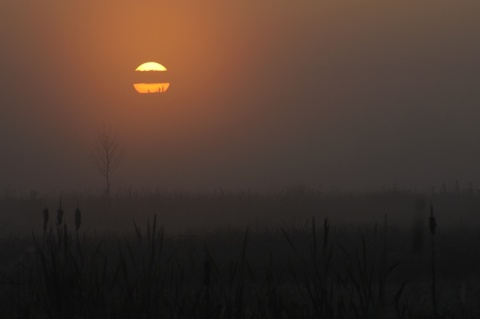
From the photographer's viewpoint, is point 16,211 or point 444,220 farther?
point 16,211

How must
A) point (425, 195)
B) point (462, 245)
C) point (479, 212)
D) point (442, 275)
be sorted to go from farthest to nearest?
point (425, 195), point (479, 212), point (462, 245), point (442, 275)

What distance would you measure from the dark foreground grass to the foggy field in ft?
0.04

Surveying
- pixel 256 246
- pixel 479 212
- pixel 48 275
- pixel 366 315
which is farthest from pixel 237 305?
pixel 479 212

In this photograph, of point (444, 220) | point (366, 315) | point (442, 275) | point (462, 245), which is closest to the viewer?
point (366, 315)

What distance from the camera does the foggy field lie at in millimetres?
4504

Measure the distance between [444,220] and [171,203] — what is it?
10129mm

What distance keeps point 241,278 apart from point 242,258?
0.11 m

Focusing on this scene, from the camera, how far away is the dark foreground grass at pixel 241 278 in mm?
4410

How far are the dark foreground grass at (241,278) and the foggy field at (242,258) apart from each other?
0.04 feet

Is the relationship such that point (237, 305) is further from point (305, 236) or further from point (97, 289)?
point (305, 236)

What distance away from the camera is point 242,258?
436 centimetres

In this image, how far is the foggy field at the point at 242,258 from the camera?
4504mm

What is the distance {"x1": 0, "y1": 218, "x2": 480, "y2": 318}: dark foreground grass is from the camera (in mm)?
4410

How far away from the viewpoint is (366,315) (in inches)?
172
